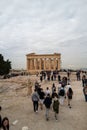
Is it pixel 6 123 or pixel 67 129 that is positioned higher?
pixel 6 123

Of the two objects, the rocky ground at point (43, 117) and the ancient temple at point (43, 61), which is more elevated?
the ancient temple at point (43, 61)

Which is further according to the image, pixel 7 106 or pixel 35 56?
pixel 35 56

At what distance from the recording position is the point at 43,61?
104938 millimetres

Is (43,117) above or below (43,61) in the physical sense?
below

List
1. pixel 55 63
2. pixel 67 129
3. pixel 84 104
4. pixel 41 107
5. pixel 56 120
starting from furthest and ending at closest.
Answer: pixel 55 63
pixel 84 104
pixel 41 107
pixel 56 120
pixel 67 129

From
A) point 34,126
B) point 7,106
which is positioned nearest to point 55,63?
point 7,106

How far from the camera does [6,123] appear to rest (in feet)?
38.5

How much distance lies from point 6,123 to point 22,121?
5.94 metres

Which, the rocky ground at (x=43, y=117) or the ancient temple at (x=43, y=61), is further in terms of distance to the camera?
the ancient temple at (x=43, y=61)

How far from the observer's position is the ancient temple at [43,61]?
335 ft

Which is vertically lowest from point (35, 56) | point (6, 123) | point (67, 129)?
point (67, 129)

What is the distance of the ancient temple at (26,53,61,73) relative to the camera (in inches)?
4018

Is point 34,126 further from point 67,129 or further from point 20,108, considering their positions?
point 20,108

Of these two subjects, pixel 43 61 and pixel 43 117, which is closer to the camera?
pixel 43 117
